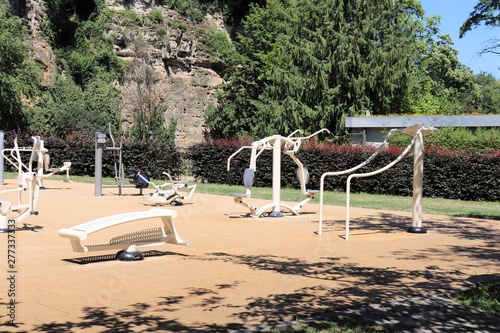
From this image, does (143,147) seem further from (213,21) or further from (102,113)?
(213,21)

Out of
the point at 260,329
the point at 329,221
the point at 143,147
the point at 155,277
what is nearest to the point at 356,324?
the point at 260,329

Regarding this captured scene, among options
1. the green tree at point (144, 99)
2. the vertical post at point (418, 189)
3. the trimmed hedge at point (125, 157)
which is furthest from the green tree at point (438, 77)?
the vertical post at point (418, 189)

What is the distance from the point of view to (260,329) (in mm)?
5574

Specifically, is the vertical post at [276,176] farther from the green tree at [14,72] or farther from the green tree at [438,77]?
the green tree at [438,77]

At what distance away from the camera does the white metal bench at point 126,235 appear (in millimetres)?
8906

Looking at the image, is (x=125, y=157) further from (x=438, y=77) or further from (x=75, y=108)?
(x=438, y=77)

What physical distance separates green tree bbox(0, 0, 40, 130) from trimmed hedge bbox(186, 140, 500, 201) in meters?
14.3

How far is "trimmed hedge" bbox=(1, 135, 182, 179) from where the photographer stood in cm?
3109

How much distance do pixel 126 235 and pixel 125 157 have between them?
72.6ft

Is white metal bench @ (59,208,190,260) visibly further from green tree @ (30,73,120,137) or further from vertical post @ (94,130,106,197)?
green tree @ (30,73,120,137)

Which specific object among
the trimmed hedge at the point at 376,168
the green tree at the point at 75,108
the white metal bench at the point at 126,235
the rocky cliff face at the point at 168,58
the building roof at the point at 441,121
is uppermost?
the rocky cliff face at the point at 168,58

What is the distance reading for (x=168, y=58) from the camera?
4781 centimetres

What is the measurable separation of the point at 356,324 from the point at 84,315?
224 centimetres

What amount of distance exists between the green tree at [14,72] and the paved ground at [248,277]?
26718mm
